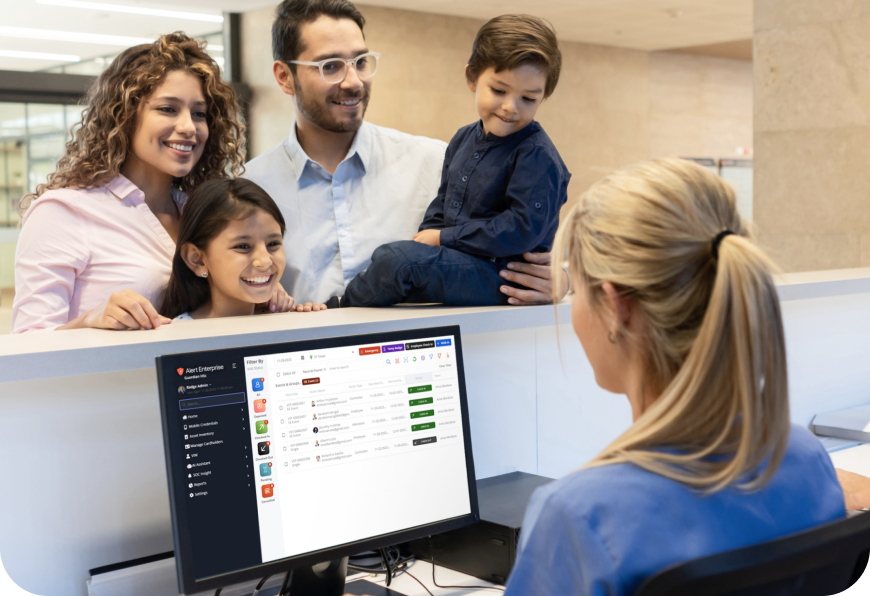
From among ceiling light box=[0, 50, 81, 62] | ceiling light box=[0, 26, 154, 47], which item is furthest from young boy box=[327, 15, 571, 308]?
ceiling light box=[0, 50, 81, 62]

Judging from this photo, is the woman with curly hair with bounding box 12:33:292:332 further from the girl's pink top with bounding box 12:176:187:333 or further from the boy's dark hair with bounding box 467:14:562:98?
the boy's dark hair with bounding box 467:14:562:98

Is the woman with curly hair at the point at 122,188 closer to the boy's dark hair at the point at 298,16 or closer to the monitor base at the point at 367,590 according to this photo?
the boy's dark hair at the point at 298,16

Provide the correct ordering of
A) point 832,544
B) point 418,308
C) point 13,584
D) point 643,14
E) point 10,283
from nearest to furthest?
point 832,544, point 13,584, point 418,308, point 10,283, point 643,14

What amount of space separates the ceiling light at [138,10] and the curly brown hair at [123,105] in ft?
18.1

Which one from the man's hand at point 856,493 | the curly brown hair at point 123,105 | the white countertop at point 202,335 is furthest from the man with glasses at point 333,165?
the man's hand at point 856,493

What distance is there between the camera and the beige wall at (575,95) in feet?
27.6

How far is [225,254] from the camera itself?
197 cm

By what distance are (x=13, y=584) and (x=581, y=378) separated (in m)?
1.31

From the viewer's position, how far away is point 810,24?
4414 mm

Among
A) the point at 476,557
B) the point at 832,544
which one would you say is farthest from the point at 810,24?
the point at 832,544

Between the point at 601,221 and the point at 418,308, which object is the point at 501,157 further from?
the point at 601,221

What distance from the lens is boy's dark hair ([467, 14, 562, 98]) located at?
1.98m

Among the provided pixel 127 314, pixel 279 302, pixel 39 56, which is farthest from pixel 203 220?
pixel 39 56

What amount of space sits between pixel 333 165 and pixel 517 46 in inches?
29.9
